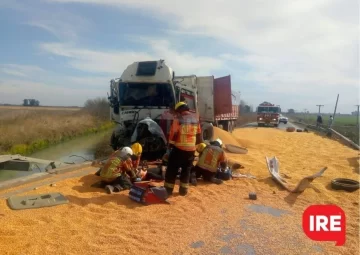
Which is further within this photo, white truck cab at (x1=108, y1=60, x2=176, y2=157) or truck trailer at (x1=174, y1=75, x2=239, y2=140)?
truck trailer at (x1=174, y1=75, x2=239, y2=140)

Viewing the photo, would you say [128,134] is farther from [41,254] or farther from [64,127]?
[64,127]

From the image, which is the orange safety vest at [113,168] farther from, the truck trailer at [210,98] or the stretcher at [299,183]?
the truck trailer at [210,98]

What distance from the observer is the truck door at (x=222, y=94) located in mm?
13682

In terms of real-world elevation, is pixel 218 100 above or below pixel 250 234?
above

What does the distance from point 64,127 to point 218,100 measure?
15.4 m

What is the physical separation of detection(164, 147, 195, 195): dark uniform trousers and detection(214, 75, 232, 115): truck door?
7777 millimetres

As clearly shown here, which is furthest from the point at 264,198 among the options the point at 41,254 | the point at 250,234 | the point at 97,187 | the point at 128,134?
the point at 128,134

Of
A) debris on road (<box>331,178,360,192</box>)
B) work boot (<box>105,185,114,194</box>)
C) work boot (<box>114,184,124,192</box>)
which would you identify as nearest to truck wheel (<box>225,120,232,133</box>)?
debris on road (<box>331,178,360,192</box>)

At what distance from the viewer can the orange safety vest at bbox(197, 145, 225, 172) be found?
7371 millimetres

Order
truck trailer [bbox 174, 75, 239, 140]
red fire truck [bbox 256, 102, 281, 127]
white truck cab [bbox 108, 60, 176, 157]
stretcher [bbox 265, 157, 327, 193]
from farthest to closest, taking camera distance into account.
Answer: red fire truck [bbox 256, 102, 281, 127], truck trailer [bbox 174, 75, 239, 140], white truck cab [bbox 108, 60, 176, 157], stretcher [bbox 265, 157, 327, 193]

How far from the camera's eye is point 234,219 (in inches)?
203

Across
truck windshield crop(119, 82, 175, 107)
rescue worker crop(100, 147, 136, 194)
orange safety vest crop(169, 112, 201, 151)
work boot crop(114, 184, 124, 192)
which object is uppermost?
truck windshield crop(119, 82, 175, 107)

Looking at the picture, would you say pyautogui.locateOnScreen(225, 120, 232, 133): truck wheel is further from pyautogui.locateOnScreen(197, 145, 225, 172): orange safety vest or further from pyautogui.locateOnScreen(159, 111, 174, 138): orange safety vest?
pyautogui.locateOnScreen(197, 145, 225, 172): orange safety vest

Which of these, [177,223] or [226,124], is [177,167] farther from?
[226,124]
